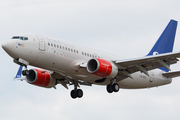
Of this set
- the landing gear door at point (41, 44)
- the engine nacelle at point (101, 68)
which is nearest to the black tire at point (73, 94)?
the engine nacelle at point (101, 68)

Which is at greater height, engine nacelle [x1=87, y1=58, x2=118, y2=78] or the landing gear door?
the landing gear door

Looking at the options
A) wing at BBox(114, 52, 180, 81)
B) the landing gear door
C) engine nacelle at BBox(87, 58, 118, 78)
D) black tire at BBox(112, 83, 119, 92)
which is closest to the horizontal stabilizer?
wing at BBox(114, 52, 180, 81)

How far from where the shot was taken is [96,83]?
39.0 m

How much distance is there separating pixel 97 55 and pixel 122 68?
117 inches

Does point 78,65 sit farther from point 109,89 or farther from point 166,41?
point 166,41

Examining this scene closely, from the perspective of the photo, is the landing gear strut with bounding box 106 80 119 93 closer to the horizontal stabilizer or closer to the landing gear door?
the horizontal stabilizer

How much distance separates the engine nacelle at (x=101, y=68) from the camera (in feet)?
111

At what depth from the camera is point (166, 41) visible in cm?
4666

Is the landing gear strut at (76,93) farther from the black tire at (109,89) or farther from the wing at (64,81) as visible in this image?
the black tire at (109,89)

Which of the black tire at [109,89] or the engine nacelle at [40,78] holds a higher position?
the engine nacelle at [40,78]

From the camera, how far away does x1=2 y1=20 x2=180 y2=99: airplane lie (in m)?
32.5

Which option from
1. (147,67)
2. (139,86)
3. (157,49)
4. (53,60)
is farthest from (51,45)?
(157,49)

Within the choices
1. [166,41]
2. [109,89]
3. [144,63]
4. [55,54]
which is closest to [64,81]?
[109,89]

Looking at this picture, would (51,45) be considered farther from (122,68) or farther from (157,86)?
(157,86)
